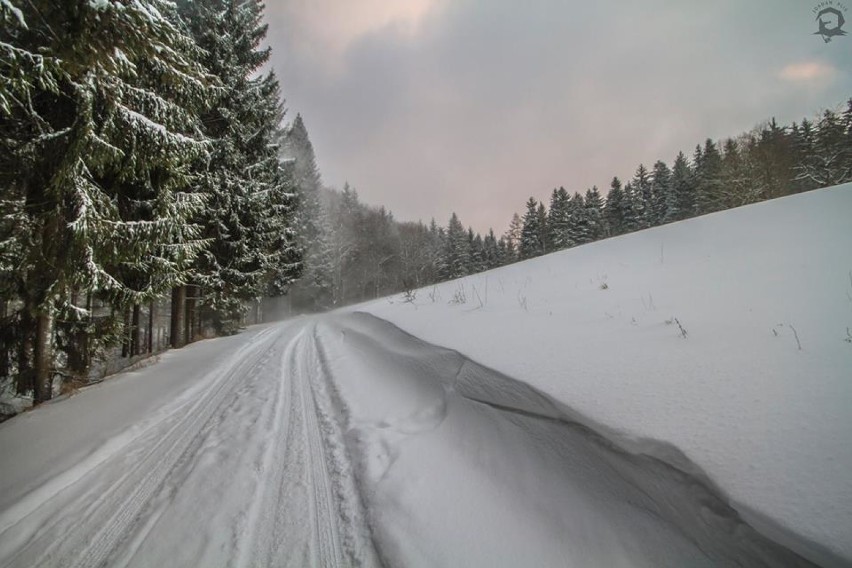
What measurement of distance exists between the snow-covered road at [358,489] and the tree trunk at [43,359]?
3.58 feet

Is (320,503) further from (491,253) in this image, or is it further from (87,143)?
(491,253)

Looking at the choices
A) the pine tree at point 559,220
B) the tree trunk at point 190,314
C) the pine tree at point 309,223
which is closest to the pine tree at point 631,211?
the pine tree at point 559,220

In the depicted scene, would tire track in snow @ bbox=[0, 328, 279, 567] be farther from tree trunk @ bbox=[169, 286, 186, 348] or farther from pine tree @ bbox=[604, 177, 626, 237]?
pine tree @ bbox=[604, 177, 626, 237]

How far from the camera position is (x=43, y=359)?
191 inches

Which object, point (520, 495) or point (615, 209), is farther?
point (615, 209)

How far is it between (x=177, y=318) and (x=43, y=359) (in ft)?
20.1

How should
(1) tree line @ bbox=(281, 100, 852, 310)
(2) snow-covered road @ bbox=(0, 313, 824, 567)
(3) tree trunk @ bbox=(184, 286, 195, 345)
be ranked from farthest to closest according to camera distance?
(1) tree line @ bbox=(281, 100, 852, 310) < (3) tree trunk @ bbox=(184, 286, 195, 345) < (2) snow-covered road @ bbox=(0, 313, 824, 567)

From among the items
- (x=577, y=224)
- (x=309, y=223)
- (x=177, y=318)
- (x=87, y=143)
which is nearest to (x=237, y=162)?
(x=177, y=318)

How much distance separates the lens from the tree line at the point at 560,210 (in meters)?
26.7

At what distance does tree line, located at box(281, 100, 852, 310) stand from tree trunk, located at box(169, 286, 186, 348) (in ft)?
54.8

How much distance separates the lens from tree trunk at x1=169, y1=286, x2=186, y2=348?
10.3m

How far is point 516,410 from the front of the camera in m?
2.91

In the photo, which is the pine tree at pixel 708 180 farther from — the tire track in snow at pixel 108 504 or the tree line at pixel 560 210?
the tire track in snow at pixel 108 504

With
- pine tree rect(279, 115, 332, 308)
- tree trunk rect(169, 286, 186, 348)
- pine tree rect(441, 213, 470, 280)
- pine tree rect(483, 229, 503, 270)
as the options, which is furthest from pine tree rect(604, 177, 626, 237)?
tree trunk rect(169, 286, 186, 348)
